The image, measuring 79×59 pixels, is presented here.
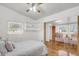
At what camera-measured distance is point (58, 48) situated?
198 centimetres

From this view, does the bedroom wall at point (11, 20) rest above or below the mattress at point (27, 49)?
above

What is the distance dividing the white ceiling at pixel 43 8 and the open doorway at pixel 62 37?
152mm

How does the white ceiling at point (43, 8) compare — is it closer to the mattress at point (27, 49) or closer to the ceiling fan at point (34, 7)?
the ceiling fan at point (34, 7)

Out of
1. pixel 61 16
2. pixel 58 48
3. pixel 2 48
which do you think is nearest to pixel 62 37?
pixel 58 48

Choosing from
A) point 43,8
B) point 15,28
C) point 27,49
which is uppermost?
point 43,8

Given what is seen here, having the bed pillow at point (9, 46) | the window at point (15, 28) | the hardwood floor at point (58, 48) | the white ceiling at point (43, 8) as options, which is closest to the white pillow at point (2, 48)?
the bed pillow at point (9, 46)

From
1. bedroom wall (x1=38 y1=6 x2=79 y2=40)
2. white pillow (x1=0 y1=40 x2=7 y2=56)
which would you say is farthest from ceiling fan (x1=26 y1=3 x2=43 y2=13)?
white pillow (x1=0 y1=40 x2=7 y2=56)

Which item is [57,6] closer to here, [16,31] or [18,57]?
[16,31]

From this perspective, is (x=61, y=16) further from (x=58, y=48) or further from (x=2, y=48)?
(x=2, y=48)

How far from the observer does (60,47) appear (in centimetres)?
197

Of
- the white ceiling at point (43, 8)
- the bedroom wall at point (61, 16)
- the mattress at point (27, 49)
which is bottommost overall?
the mattress at point (27, 49)

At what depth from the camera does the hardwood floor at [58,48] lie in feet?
6.38

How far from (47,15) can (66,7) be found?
29 centimetres

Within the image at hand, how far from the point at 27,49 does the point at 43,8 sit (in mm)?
613
